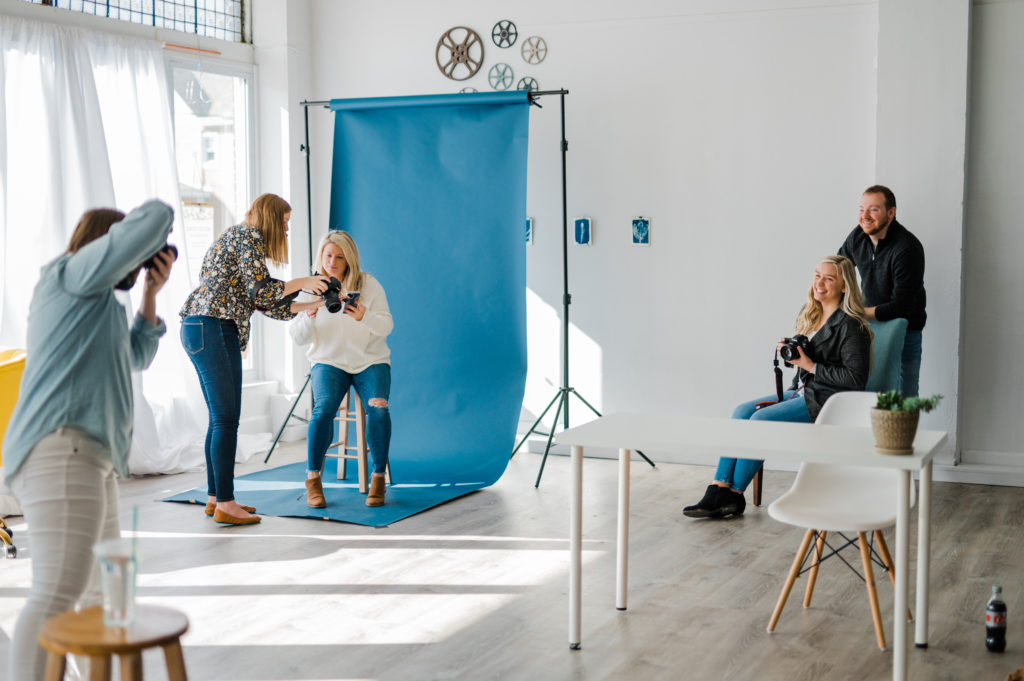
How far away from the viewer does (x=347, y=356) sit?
5039 millimetres

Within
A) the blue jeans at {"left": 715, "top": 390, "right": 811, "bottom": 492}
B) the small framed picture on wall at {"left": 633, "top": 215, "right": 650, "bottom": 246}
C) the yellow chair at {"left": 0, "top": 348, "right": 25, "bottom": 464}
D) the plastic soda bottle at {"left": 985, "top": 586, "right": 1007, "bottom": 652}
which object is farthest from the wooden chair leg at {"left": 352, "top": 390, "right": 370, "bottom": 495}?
the plastic soda bottle at {"left": 985, "top": 586, "right": 1007, "bottom": 652}

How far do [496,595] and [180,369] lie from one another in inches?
124

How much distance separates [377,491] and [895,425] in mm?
2749

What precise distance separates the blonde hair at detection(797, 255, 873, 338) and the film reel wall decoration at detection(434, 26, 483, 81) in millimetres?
2922

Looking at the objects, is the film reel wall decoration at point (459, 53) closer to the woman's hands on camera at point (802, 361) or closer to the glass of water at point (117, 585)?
the woman's hands on camera at point (802, 361)

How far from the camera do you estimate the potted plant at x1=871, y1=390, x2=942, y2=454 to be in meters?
2.82

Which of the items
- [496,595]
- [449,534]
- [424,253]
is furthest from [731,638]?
[424,253]

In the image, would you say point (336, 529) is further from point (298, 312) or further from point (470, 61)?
point (470, 61)

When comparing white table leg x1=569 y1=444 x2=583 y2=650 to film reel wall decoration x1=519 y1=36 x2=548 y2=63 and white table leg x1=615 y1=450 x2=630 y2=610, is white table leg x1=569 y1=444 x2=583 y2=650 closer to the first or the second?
white table leg x1=615 y1=450 x2=630 y2=610

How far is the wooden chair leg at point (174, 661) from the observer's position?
1970mm

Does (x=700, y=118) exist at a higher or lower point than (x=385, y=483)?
higher

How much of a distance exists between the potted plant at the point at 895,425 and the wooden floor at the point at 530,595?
673 mm

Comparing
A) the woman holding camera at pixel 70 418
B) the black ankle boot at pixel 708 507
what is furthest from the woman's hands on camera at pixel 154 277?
the black ankle boot at pixel 708 507

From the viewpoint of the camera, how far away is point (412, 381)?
5.88 meters
